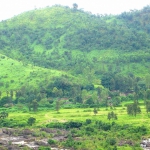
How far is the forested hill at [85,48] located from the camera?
13794 centimetres

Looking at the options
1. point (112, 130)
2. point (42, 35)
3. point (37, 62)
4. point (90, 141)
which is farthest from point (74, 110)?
point (42, 35)

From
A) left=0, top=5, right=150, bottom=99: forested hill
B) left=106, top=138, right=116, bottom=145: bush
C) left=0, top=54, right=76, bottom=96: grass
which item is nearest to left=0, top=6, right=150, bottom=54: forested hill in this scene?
left=0, top=5, right=150, bottom=99: forested hill

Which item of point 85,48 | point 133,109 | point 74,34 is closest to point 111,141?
point 133,109

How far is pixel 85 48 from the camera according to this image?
170 m

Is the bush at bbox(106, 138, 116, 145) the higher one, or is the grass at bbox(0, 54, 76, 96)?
the grass at bbox(0, 54, 76, 96)

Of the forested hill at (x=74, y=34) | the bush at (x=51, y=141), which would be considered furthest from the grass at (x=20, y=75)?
the bush at (x=51, y=141)

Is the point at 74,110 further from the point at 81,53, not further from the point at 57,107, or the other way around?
the point at 81,53

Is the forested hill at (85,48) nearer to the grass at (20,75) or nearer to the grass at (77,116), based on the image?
the grass at (20,75)

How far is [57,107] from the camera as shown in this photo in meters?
96.2

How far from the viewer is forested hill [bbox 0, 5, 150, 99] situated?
13794cm

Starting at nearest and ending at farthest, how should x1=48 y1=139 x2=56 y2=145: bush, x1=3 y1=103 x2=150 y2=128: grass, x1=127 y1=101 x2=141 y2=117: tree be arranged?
x1=48 y1=139 x2=56 y2=145: bush → x1=3 y1=103 x2=150 y2=128: grass → x1=127 y1=101 x2=141 y2=117: tree

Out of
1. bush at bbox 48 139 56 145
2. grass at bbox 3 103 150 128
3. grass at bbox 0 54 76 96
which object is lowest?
bush at bbox 48 139 56 145

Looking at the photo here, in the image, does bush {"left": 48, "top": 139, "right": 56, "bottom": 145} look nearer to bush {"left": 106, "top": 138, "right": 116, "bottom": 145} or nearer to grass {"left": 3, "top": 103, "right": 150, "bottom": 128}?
bush {"left": 106, "top": 138, "right": 116, "bottom": 145}

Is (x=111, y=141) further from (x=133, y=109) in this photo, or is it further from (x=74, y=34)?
(x=74, y=34)
